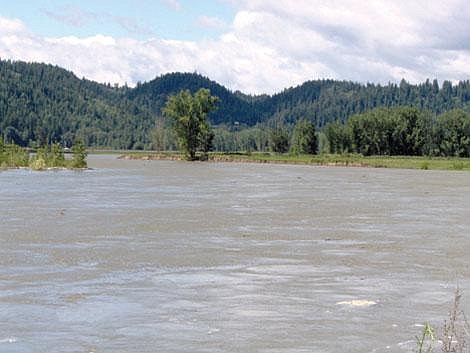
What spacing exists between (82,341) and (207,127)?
11682 centimetres

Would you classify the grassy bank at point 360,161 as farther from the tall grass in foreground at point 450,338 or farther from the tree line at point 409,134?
the tall grass in foreground at point 450,338

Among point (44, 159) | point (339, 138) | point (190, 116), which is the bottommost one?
point (44, 159)

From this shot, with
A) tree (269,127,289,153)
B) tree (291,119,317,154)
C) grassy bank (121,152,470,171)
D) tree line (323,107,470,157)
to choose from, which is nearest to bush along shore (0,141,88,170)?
grassy bank (121,152,470,171)

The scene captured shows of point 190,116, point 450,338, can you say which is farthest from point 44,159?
point 450,338

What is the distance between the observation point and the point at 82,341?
433 inches

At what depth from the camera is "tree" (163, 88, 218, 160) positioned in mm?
127750

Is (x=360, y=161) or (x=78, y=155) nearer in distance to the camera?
(x=78, y=155)

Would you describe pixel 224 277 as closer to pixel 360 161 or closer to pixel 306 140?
pixel 360 161

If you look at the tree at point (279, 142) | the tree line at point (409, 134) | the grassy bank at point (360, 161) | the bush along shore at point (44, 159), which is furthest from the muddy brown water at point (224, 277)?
the tree at point (279, 142)

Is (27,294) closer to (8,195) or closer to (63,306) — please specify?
(63,306)

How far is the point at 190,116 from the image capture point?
421 ft

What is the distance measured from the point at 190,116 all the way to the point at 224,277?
11260 centimetres

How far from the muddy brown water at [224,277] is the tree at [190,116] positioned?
9295 cm

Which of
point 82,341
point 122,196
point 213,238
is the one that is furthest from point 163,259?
point 122,196
